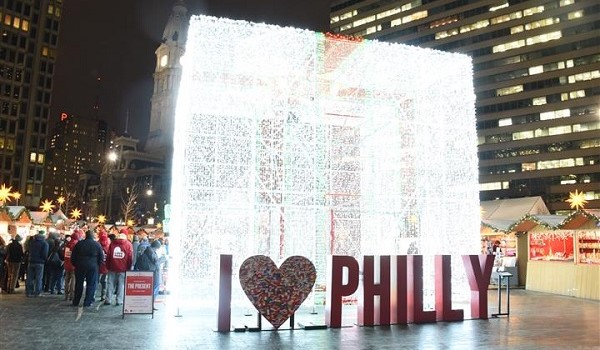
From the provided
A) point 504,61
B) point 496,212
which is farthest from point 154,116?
point 496,212

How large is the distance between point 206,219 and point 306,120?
3.62 meters

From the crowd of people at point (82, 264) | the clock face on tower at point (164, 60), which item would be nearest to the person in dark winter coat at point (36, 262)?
the crowd of people at point (82, 264)

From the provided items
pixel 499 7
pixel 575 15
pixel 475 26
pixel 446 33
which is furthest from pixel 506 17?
pixel 575 15

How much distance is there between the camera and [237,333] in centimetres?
988

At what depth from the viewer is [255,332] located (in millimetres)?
10078

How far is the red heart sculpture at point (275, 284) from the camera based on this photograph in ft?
33.1

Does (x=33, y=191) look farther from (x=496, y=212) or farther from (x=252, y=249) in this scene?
(x=252, y=249)

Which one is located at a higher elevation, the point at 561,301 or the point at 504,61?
the point at 504,61

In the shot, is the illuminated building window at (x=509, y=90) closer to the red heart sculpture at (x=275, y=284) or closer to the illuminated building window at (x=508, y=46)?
the illuminated building window at (x=508, y=46)

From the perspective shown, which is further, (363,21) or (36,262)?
(363,21)

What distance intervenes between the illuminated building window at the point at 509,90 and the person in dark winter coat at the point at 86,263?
74.8m

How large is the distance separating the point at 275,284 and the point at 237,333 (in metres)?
1.14

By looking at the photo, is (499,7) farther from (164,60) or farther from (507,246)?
(507,246)

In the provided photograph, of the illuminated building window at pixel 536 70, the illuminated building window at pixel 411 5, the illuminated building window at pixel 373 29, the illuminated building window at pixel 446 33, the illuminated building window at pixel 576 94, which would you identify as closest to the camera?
the illuminated building window at pixel 576 94
